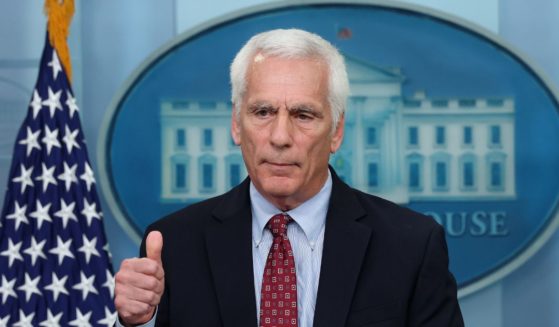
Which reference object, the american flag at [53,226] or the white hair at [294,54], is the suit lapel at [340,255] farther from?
the american flag at [53,226]

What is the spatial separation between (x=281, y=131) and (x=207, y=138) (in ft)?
5.15

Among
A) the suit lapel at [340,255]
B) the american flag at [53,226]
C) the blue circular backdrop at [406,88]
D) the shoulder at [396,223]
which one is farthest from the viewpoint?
the blue circular backdrop at [406,88]

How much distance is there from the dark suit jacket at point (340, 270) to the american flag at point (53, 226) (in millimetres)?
1330

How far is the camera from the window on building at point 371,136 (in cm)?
321

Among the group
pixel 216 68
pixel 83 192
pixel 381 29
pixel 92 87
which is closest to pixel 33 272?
pixel 83 192

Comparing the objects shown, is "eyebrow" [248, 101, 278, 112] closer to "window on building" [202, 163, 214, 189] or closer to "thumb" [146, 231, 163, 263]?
"thumb" [146, 231, 163, 263]

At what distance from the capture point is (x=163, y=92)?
324cm

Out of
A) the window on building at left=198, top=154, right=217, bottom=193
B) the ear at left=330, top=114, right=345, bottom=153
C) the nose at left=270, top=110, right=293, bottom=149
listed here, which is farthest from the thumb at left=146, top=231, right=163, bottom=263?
the window on building at left=198, top=154, right=217, bottom=193

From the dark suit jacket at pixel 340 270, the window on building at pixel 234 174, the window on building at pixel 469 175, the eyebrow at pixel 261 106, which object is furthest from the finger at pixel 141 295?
the window on building at pixel 469 175

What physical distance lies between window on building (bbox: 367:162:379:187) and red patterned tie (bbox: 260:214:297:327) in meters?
1.50

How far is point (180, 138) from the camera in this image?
3256mm

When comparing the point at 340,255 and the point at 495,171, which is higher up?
the point at 495,171

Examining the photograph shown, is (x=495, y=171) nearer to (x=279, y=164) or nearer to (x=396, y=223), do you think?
(x=396, y=223)

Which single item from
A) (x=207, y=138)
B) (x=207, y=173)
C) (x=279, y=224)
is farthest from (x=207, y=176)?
(x=279, y=224)
